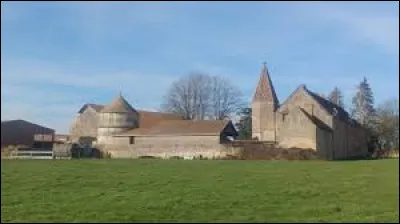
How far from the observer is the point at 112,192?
16.1 metres

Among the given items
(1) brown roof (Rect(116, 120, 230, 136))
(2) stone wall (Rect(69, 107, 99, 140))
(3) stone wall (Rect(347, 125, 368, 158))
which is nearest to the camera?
(1) brown roof (Rect(116, 120, 230, 136))

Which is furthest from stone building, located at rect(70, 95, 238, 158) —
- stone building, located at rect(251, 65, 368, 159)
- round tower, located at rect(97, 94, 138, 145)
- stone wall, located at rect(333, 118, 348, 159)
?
stone wall, located at rect(333, 118, 348, 159)

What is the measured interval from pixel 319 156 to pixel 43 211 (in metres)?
51.6

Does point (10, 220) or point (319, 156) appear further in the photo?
point (319, 156)

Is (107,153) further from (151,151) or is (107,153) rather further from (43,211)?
(43,211)

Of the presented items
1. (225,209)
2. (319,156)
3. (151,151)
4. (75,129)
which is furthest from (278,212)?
(75,129)

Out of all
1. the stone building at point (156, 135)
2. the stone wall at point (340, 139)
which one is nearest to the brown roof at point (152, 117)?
the stone building at point (156, 135)

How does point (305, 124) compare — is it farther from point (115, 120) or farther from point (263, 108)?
point (115, 120)

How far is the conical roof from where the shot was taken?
268 feet

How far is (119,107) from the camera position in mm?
82000

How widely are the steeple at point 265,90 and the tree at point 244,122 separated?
36.6 ft

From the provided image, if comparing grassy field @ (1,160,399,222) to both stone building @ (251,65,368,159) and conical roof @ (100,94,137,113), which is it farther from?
conical roof @ (100,94,137,113)

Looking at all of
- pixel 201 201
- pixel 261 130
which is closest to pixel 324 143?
pixel 261 130

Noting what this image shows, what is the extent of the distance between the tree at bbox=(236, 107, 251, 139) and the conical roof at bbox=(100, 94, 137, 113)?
15891mm
